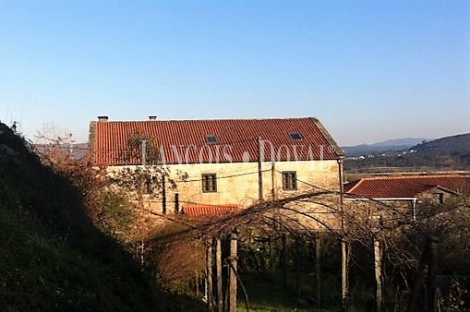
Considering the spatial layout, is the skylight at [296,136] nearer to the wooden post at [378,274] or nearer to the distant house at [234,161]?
the distant house at [234,161]

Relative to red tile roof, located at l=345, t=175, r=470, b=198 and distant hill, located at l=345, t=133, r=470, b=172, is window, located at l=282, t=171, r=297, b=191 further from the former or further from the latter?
distant hill, located at l=345, t=133, r=470, b=172

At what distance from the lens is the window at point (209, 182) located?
27453 mm

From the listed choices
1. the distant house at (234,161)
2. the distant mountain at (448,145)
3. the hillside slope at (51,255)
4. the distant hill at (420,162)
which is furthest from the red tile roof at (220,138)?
the distant mountain at (448,145)

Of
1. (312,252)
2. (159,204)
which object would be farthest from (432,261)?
(159,204)

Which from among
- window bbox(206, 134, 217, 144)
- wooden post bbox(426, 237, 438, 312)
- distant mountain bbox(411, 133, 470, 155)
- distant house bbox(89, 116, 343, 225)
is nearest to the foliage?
wooden post bbox(426, 237, 438, 312)

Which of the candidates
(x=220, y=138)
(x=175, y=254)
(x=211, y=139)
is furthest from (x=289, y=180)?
(x=175, y=254)

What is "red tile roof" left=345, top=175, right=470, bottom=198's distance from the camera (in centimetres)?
3128

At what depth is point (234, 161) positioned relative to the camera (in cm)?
2789

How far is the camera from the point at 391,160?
2682 inches

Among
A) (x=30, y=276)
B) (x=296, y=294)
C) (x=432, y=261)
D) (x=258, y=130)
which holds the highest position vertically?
(x=258, y=130)

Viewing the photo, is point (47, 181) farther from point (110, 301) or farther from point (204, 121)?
point (204, 121)

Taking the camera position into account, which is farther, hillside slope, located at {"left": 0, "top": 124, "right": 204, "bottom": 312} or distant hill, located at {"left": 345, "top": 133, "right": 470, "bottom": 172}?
distant hill, located at {"left": 345, "top": 133, "right": 470, "bottom": 172}

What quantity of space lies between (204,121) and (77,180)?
53.9ft

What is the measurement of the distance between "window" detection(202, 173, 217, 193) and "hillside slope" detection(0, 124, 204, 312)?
16003 mm
